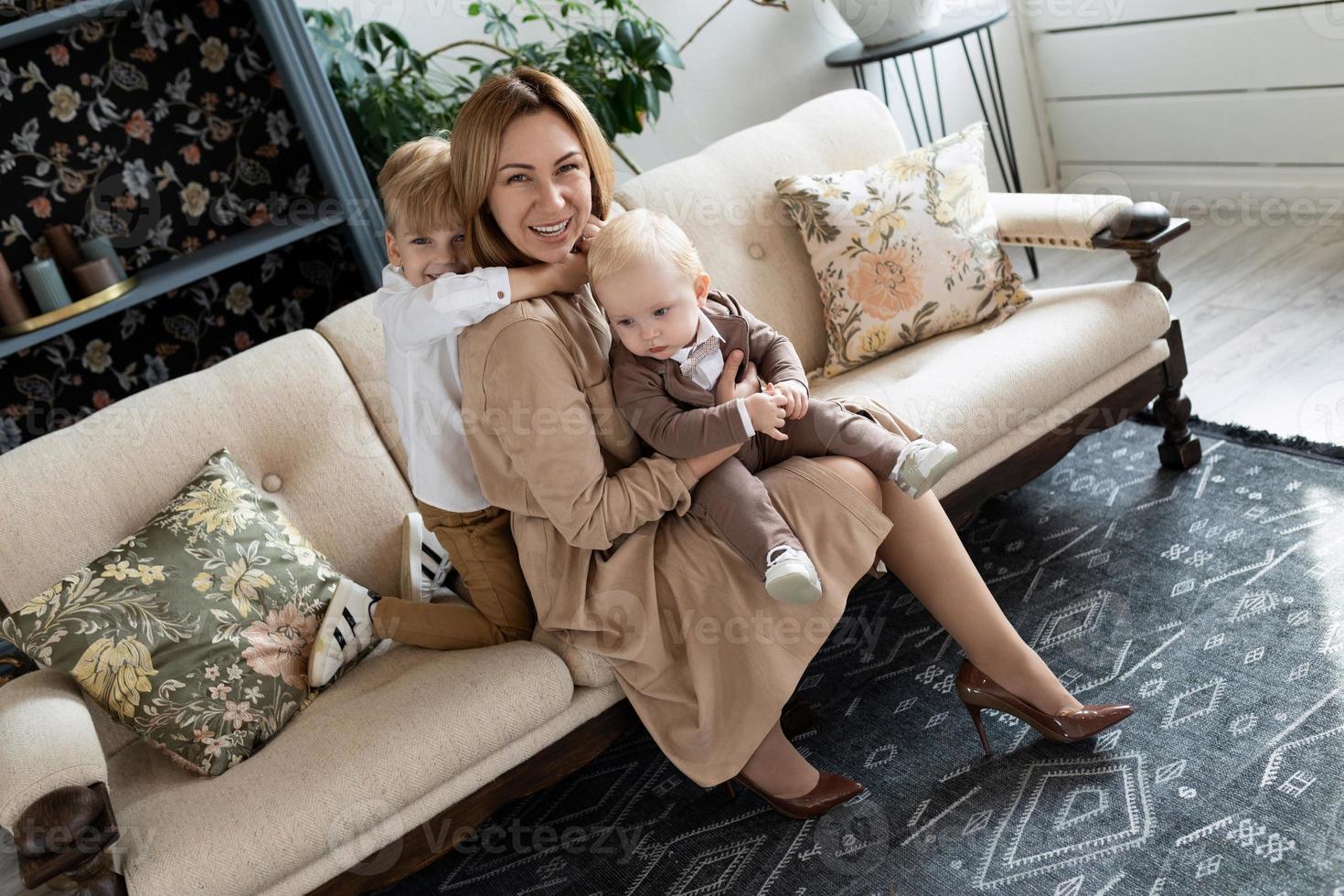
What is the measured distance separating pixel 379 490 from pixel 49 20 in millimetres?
1248

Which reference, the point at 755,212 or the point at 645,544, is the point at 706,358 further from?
the point at 755,212

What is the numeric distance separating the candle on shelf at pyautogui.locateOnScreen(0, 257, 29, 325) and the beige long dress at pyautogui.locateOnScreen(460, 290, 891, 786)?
1.31 metres

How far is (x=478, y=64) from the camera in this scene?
3139 millimetres

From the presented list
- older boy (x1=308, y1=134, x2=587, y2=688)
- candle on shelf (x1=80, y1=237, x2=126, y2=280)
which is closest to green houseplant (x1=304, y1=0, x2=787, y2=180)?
candle on shelf (x1=80, y1=237, x2=126, y2=280)

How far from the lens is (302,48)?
106 inches

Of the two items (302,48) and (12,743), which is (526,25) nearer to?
(302,48)

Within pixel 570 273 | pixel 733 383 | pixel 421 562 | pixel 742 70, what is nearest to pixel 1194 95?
pixel 742 70

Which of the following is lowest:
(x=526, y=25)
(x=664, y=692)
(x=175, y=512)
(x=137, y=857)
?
(x=664, y=692)

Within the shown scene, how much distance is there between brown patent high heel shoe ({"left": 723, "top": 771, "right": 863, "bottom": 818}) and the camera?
1880mm

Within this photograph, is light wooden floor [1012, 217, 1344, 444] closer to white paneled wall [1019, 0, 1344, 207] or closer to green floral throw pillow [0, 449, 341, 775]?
white paneled wall [1019, 0, 1344, 207]

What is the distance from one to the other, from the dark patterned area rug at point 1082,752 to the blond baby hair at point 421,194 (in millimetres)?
1071

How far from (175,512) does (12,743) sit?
0.46 m

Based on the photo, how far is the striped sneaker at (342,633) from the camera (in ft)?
6.46

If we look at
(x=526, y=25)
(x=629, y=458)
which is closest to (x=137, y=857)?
(x=629, y=458)
